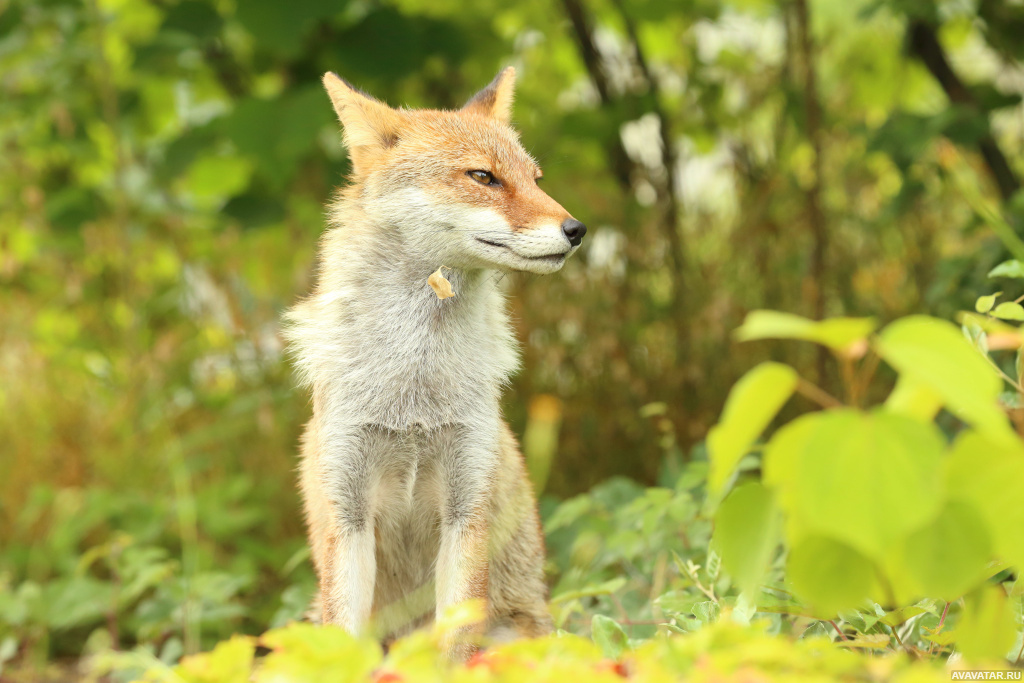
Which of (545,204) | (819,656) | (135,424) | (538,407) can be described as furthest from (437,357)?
(135,424)

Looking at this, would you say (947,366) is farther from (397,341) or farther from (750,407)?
(397,341)

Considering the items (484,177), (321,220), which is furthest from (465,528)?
(321,220)

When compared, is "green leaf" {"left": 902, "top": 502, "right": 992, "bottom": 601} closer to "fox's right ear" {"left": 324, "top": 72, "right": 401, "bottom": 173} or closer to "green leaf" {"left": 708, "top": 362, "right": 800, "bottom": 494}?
"green leaf" {"left": 708, "top": 362, "right": 800, "bottom": 494}

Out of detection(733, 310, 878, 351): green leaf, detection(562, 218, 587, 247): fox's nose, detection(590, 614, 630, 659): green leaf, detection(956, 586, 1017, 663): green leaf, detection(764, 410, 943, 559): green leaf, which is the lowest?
detection(590, 614, 630, 659): green leaf

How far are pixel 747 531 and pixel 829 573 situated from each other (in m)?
0.14

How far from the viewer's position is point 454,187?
9.36 ft

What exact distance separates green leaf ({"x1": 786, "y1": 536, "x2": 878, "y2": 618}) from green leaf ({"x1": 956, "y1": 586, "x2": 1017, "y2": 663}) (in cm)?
30

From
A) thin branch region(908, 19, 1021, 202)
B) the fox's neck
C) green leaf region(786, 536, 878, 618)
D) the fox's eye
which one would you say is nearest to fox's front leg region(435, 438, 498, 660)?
the fox's neck

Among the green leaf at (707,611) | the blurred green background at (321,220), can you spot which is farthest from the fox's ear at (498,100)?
the green leaf at (707,611)

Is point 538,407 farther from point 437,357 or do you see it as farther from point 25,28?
point 25,28

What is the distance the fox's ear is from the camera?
329cm

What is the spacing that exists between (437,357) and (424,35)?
3579mm

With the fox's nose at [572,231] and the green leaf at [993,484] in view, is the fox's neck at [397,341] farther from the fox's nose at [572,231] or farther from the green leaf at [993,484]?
the green leaf at [993,484]

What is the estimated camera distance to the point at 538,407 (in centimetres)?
519
